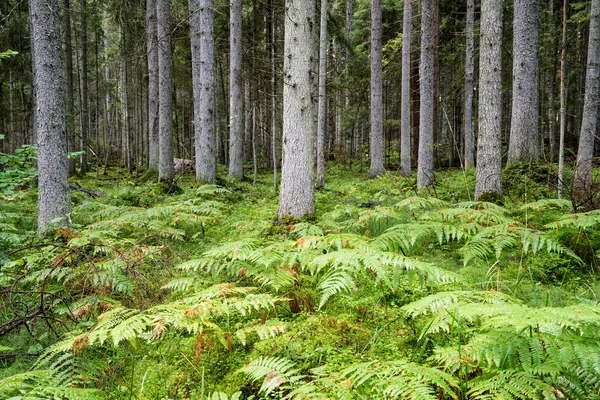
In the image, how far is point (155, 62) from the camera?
1476 cm

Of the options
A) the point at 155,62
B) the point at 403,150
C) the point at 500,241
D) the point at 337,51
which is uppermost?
the point at 337,51

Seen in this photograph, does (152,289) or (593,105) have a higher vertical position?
(593,105)

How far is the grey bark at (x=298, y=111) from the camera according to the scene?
567 cm

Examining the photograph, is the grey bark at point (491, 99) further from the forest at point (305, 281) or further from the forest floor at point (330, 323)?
the forest floor at point (330, 323)

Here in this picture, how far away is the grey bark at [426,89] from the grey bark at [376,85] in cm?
287

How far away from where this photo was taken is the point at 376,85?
14.9m

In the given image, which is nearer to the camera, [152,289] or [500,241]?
[500,241]

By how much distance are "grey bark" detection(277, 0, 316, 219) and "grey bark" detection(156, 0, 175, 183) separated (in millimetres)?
7496

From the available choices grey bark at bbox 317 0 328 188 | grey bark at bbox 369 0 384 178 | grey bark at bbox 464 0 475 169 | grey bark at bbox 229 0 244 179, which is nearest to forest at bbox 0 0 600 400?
grey bark at bbox 317 0 328 188

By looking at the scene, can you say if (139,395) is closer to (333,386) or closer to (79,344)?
(79,344)

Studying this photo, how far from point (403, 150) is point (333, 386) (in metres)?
14.4

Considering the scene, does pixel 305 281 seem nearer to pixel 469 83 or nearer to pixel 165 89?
pixel 165 89

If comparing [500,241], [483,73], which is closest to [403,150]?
[483,73]

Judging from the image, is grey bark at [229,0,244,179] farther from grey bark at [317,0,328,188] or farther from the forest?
the forest
